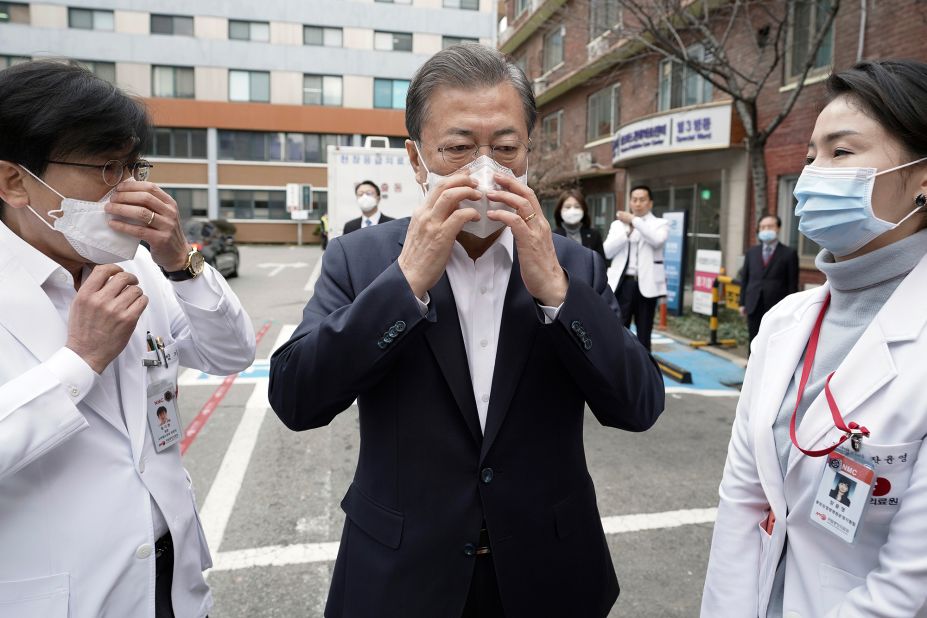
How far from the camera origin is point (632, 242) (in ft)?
25.0

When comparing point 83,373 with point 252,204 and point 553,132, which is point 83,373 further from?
point 252,204

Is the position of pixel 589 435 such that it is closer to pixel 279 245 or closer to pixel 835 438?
pixel 835 438

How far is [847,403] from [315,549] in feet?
9.61

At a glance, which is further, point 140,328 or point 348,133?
point 348,133

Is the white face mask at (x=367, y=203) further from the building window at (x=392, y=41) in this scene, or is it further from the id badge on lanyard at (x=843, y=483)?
the building window at (x=392, y=41)

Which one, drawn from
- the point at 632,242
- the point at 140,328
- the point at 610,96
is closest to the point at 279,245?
the point at 610,96

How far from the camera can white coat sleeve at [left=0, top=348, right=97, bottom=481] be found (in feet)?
4.37

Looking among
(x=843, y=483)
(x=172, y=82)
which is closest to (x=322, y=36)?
(x=172, y=82)

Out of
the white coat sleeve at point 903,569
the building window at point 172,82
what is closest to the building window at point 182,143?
the building window at point 172,82

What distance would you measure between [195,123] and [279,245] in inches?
316

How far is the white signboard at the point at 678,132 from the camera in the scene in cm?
1288

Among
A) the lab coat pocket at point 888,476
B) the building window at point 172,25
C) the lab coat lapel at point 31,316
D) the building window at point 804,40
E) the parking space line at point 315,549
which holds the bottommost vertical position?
→ the parking space line at point 315,549

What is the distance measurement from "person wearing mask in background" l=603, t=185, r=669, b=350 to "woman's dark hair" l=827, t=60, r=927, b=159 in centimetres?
577

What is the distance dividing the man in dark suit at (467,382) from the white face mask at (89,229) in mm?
531
